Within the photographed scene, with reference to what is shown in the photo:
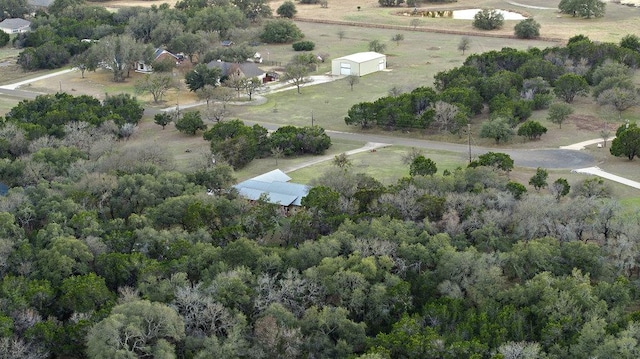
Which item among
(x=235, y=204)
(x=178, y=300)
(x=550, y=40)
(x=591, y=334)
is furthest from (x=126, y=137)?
(x=550, y=40)

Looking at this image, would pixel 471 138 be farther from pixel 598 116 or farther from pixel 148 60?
pixel 148 60

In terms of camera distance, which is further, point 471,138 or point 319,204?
point 471,138

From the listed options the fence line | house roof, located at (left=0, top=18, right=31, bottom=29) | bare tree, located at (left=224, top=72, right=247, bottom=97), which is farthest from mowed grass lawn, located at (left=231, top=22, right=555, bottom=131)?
house roof, located at (left=0, top=18, right=31, bottom=29)

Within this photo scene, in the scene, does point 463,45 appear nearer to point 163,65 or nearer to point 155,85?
point 163,65

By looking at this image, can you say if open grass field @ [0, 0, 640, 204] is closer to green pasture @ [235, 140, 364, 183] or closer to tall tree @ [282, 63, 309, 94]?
green pasture @ [235, 140, 364, 183]

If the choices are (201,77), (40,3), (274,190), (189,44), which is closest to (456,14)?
(189,44)

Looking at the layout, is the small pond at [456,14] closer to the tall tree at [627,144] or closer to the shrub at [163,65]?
the shrub at [163,65]

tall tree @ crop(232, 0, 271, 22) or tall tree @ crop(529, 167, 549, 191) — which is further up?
tall tree @ crop(232, 0, 271, 22)
